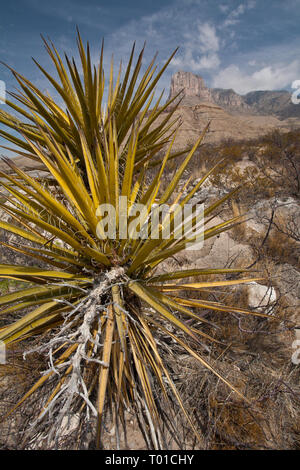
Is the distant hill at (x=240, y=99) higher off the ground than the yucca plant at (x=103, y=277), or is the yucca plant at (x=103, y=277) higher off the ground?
the distant hill at (x=240, y=99)

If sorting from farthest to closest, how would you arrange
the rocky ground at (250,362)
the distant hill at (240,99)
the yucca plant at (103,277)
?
1. the distant hill at (240,99)
2. the rocky ground at (250,362)
3. the yucca plant at (103,277)

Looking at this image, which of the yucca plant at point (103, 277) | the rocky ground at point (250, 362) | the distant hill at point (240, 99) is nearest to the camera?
the yucca plant at point (103, 277)

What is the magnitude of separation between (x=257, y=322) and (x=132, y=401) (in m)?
Answer: 1.46

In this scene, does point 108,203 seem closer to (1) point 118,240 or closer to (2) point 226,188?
(1) point 118,240

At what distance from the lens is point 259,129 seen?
37.3 metres

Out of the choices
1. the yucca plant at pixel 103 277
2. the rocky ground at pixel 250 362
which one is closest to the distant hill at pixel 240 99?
the rocky ground at pixel 250 362

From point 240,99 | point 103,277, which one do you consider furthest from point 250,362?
point 240,99

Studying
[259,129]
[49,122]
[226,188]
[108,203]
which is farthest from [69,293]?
[259,129]

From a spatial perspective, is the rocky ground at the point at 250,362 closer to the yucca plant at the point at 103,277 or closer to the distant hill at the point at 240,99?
the yucca plant at the point at 103,277

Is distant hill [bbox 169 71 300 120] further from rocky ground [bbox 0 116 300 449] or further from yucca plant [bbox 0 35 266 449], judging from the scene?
yucca plant [bbox 0 35 266 449]

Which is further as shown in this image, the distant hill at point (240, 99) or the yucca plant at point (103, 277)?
the distant hill at point (240, 99)

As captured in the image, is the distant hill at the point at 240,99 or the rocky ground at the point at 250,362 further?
the distant hill at the point at 240,99

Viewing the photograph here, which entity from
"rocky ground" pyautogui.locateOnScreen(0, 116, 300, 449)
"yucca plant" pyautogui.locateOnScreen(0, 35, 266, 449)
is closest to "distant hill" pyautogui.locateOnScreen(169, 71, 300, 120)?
"rocky ground" pyautogui.locateOnScreen(0, 116, 300, 449)

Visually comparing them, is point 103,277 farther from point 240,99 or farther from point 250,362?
point 240,99
